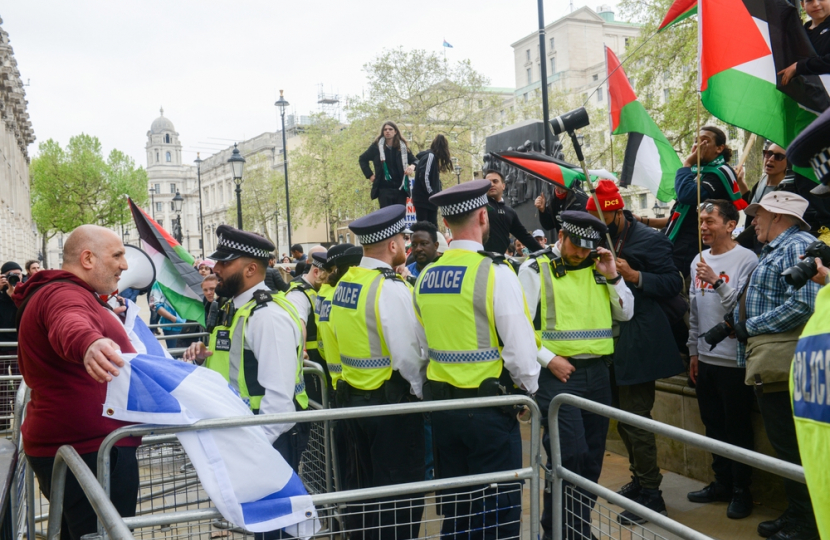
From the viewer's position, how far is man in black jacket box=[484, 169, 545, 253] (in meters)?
8.16

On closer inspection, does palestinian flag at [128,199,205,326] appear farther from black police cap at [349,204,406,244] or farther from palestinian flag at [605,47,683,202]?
palestinian flag at [605,47,683,202]

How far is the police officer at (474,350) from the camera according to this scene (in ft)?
13.1

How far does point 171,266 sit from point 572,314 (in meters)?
5.11

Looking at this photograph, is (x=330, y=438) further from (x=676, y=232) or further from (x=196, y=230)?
(x=196, y=230)

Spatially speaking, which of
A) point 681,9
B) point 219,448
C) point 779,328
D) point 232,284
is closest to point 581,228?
point 779,328

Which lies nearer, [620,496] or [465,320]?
[620,496]

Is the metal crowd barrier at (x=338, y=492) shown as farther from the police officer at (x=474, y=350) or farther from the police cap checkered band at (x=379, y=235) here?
the police cap checkered band at (x=379, y=235)

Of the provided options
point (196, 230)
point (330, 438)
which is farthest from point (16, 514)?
point (196, 230)

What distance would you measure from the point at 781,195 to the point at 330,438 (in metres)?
3.47

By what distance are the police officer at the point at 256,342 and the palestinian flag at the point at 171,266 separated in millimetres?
3720

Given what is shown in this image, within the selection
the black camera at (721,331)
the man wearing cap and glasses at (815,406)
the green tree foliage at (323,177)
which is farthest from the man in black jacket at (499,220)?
the green tree foliage at (323,177)

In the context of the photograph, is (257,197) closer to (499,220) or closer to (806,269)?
(499,220)

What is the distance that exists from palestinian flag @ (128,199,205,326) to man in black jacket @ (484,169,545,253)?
3397 millimetres

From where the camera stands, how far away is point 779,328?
14.3 feet
